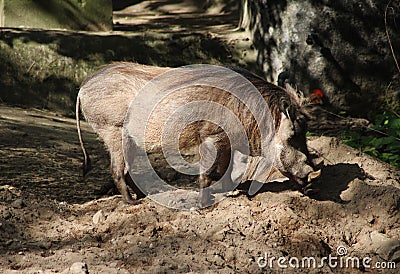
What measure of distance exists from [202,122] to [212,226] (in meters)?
0.69

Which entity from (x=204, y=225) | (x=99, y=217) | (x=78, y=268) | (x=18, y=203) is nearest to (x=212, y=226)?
(x=204, y=225)

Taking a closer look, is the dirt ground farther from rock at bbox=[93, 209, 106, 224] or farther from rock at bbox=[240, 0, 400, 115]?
rock at bbox=[240, 0, 400, 115]

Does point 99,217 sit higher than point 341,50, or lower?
lower

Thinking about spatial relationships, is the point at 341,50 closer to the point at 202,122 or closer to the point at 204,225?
the point at 202,122

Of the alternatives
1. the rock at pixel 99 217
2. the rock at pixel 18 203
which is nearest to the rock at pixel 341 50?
the rock at pixel 99 217

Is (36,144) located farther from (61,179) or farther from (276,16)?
(276,16)

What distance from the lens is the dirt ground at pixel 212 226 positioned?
339cm

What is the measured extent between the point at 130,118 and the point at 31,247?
108cm

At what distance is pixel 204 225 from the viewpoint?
375cm

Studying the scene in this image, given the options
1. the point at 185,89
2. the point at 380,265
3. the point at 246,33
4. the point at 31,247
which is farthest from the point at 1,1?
the point at 380,265

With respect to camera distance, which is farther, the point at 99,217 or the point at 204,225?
the point at 99,217

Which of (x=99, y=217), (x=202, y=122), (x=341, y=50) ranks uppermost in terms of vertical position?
(x=202, y=122)

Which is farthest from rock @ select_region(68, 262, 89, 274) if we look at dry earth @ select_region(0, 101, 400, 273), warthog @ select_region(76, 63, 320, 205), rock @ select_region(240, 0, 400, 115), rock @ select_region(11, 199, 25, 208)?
rock @ select_region(240, 0, 400, 115)

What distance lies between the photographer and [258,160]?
4.38 meters
